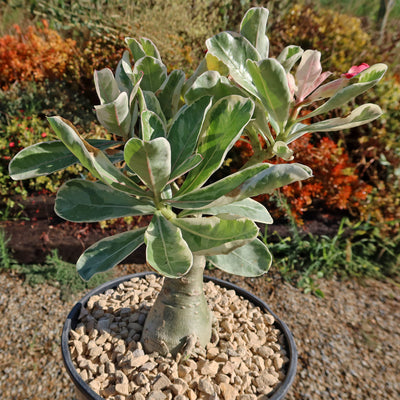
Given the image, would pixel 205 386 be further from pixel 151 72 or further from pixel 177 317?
pixel 151 72

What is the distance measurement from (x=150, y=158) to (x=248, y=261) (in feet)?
1.12

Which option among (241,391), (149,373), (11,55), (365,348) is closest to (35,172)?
(149,373)

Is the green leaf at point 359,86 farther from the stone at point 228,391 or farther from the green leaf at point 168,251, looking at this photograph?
the stone at point 228,391

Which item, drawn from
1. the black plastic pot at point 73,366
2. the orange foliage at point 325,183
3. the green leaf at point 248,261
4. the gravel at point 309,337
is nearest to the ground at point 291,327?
the gravel at point 309,337

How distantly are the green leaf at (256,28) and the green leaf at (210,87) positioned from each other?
14 centimetres

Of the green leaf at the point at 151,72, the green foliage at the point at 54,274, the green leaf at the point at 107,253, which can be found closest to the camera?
the green leaf at the point at 107,253

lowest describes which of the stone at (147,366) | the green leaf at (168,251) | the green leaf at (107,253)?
the stone at (147,366)

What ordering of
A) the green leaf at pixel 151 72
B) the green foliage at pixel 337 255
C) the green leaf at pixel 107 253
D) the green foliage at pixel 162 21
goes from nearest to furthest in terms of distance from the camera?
1. the green leaf at pixel 107 253
2. the green leaf at pixel 151 72
3. the green foliage at pixel 337 255
4. the green foliage at pixel 162 21

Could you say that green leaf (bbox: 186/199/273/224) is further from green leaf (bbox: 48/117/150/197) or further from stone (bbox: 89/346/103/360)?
stone (bbox: 89/346/103/360)

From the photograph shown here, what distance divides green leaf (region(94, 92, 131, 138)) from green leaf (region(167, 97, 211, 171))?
102 millimetres

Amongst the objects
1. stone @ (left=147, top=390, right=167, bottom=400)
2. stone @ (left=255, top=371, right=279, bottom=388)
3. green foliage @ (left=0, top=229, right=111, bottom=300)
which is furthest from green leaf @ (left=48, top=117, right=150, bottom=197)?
green foliage @ (left=0, top=229, right=111, bottom=300)

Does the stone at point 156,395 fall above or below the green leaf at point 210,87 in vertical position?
below

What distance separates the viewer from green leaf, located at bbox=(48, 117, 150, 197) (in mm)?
632

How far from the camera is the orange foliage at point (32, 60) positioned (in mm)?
3920
